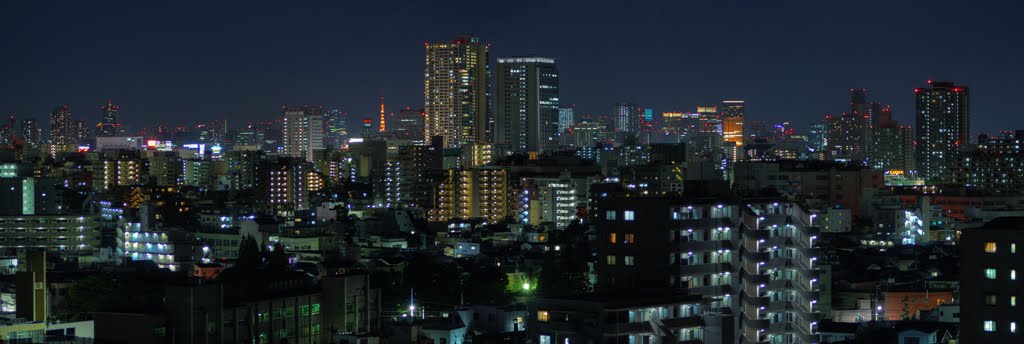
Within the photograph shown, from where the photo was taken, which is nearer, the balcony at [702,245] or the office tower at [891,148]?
the balcony at [702,245]

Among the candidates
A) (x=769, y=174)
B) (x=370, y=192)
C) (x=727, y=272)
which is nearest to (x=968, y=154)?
(x=769, y=174)

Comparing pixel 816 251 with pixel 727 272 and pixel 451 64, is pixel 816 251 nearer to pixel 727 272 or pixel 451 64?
pixel 727 272

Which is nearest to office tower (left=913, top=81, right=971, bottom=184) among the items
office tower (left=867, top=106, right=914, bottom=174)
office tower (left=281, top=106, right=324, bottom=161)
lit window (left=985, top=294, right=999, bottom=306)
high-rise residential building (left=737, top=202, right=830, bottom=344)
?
office tower (left=867, top=106, right=914, bottom=174)

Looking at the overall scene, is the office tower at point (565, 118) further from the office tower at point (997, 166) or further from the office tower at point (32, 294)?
the office tower at point (32, 294)

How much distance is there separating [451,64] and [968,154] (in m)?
35.9

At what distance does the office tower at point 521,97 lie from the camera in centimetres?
8075

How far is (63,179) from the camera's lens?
62.8m

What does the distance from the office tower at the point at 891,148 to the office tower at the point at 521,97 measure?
18276 mm

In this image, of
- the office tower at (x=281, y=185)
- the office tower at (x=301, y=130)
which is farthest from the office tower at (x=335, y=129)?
the office tower at (x=281, y=185)

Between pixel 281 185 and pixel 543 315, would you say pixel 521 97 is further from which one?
pixel 543 315

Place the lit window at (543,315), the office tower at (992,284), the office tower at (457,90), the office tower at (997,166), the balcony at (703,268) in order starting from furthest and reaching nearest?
the office tower at (457,90), the office tower at (997,166), the balcony at (703,268), the lit window at (543,315), the office tower at (992,284)

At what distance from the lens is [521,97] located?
81.8 metres

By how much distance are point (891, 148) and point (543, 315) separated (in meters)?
69.7

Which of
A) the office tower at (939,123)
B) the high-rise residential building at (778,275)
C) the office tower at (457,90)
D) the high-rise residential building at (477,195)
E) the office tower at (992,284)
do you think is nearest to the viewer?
the office tower at (992,284)
